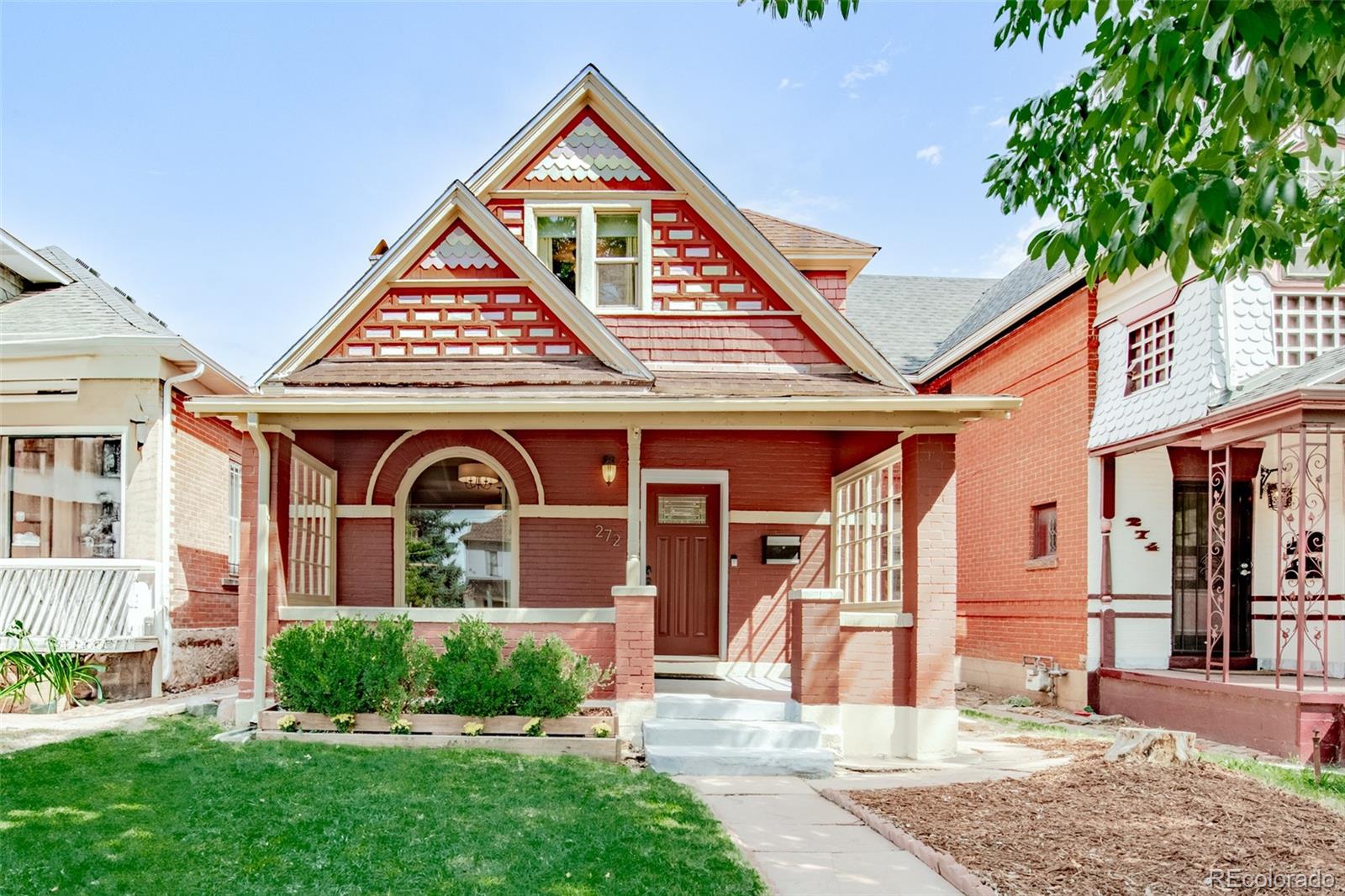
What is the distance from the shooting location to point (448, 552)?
11336mm

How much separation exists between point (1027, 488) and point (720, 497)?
5.43m

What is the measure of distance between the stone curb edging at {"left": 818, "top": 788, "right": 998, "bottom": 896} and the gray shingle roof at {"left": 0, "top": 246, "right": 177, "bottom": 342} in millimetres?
8943

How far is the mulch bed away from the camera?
16.9 feet

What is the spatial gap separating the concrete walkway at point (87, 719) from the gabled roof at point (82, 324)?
12.7ft

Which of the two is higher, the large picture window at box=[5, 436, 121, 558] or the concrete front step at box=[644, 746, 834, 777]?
the large picture window at box=[5, 436, 121, 558]

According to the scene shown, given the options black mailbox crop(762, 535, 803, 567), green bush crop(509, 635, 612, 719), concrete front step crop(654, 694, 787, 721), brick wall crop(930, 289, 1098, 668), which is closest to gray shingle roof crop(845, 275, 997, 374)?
brick wall crop(930, 289, 1098, 668)

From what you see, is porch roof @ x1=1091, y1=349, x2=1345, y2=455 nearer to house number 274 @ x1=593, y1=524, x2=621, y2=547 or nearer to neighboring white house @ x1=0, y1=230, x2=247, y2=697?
house number 274 @ x1=593, y1=524, x2=621, y2=547

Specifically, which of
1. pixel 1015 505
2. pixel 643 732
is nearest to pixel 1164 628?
pixel 1015 505

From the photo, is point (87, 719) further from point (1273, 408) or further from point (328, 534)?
point (1273, 408)

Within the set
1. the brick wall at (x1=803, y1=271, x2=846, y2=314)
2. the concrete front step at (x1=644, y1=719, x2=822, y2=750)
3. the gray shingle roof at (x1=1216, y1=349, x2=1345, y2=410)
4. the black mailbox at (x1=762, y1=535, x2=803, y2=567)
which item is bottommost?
the concrete front step at (x1=644, y1=719, x2=822, y2=750)

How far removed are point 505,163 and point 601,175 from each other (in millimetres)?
1142

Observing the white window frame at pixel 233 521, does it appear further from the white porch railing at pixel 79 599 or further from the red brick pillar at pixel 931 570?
the red brick pillar at pixel 931 570

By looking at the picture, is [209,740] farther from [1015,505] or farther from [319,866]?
[1015,505]

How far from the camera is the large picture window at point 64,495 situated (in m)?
11.4
